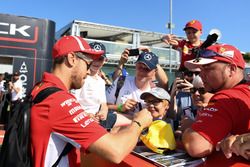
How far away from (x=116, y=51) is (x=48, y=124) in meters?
12.0

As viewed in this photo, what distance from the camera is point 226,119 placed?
1.63m

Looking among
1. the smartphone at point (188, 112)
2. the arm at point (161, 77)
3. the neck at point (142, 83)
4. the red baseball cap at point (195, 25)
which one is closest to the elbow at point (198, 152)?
the smartphone at point (188, 112)

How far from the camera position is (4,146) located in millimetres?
1690

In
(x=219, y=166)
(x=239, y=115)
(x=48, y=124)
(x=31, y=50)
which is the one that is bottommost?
(x=219, y=166)

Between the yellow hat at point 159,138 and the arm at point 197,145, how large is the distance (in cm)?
32

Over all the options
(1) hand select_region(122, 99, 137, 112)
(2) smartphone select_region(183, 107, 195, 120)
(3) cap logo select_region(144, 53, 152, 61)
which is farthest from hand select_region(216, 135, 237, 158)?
(3) cap logo select_region(144, 53, 152, 61)

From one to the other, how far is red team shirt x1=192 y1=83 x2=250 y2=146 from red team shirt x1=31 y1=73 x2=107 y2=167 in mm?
581

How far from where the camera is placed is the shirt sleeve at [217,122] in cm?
163

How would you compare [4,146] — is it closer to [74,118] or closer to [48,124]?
[48,124]

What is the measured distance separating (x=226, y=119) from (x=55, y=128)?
948 millimetres

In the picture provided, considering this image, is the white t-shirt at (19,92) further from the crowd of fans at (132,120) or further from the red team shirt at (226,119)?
the red team shirt at (226,119)

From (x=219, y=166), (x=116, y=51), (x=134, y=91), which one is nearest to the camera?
(x=219, y=166)

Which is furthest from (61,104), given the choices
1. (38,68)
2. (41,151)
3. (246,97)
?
(38,68)

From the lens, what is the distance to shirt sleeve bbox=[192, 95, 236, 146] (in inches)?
64.2
